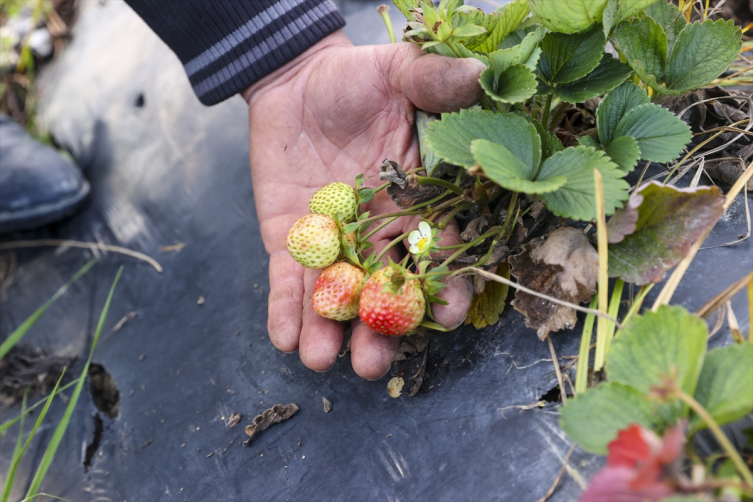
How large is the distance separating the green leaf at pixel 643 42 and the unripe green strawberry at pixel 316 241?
61cm

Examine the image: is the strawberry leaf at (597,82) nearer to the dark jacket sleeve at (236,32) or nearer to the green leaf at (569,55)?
the green leaf at (569,55)

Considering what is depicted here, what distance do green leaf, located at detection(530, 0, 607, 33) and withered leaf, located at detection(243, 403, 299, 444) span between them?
0.88m

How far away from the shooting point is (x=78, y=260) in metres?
1.84

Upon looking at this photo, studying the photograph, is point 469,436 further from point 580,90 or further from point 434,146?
point 580,90

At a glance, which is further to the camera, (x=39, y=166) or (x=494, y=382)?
(x=39, y=166)

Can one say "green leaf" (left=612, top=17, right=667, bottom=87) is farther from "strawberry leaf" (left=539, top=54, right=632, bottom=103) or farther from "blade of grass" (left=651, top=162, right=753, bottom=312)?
"blade of grass" (left=651, top=162, right=753, bottom=312)

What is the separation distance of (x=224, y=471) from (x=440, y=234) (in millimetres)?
668

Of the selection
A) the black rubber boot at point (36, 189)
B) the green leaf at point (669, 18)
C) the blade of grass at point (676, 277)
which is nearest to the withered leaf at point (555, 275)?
the blade of grass at point (676, 277)

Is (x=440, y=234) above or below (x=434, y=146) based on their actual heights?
below

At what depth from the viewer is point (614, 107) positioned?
91 cm

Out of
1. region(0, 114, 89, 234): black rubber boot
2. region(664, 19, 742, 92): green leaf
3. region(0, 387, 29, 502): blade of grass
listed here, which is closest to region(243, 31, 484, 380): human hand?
region(664, 19, 742, 92): green leaf

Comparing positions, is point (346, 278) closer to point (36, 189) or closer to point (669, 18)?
point (669, 18)

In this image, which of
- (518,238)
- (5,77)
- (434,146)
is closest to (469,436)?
(518,238)

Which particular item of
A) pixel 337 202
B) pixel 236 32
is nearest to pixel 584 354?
pixel 337 202
